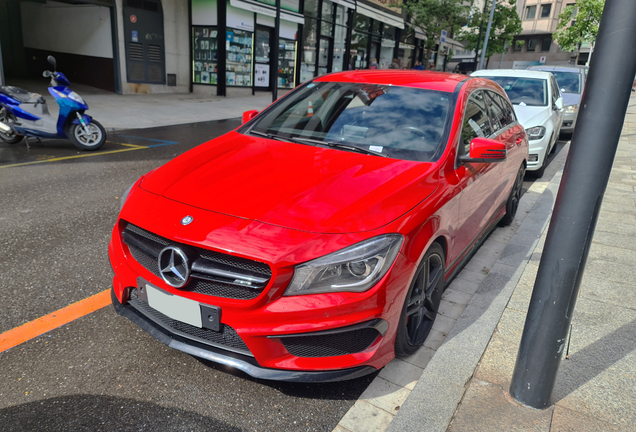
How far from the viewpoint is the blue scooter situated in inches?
305

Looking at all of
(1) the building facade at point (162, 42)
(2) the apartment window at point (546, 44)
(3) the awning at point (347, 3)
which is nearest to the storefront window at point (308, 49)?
(1) the building facade at point (162, 42)

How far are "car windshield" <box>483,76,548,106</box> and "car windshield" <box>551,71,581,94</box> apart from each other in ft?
15.0

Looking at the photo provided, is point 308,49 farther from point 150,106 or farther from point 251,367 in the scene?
point 251,367

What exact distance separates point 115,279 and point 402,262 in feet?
5.21

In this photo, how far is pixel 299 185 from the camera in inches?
105

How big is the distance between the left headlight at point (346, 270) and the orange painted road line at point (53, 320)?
5.54 feet

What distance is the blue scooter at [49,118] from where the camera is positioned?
775 cm

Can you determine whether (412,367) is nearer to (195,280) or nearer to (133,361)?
(195,280)

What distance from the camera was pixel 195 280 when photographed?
7.53ft

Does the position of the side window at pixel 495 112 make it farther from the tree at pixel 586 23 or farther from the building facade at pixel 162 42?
the tree at pixel 586 23

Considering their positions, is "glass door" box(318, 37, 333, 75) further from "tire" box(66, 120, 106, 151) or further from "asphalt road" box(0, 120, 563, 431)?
"asphalt road" box(0, 120, 563, 431)

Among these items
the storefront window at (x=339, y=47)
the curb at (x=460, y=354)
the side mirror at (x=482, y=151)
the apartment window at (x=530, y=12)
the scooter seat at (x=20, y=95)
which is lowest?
the curb at (x=460, y=354)

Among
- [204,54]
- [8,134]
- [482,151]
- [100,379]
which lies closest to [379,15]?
[204,54]

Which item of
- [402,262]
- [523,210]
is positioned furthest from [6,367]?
[523,210]
